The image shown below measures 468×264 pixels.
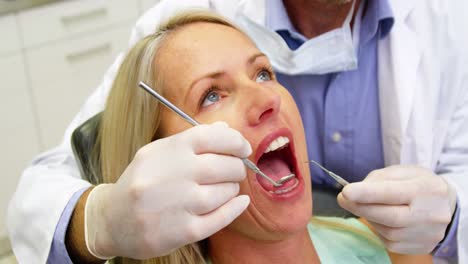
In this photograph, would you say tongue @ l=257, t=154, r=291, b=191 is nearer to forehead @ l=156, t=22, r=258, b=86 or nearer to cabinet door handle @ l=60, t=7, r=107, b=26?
forehead @ l=156, t=22, r=258, b=86

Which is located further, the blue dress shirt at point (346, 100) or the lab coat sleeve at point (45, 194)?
the blue dress shirt at point (346, 100)

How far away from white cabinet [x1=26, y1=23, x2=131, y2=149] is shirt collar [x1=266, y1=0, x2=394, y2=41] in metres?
1.30

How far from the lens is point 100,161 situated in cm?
124

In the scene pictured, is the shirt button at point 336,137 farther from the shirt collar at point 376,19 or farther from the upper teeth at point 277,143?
the upper teeth at point 277,143

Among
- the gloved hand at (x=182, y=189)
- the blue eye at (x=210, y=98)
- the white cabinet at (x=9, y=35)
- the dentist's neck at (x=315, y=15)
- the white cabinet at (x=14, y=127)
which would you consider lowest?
the white cabinet at (x=14, y=127)

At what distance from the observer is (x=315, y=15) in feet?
4.60

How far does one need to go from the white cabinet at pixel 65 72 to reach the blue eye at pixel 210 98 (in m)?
1.55

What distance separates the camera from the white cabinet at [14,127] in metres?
2.32

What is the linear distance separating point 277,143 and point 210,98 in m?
0.14

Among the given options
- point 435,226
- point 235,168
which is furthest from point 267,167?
point 435,226

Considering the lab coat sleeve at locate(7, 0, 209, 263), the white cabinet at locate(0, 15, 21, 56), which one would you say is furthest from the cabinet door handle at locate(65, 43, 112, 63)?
the lab coat sleeve at locate(7, 0, 209, 263)

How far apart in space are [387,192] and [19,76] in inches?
70.4

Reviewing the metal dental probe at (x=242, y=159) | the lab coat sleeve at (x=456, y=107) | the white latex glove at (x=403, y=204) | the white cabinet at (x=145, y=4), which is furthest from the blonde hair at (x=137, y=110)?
the white cabinet at (x=145, y=4)

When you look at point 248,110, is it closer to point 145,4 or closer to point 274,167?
point 274,167
